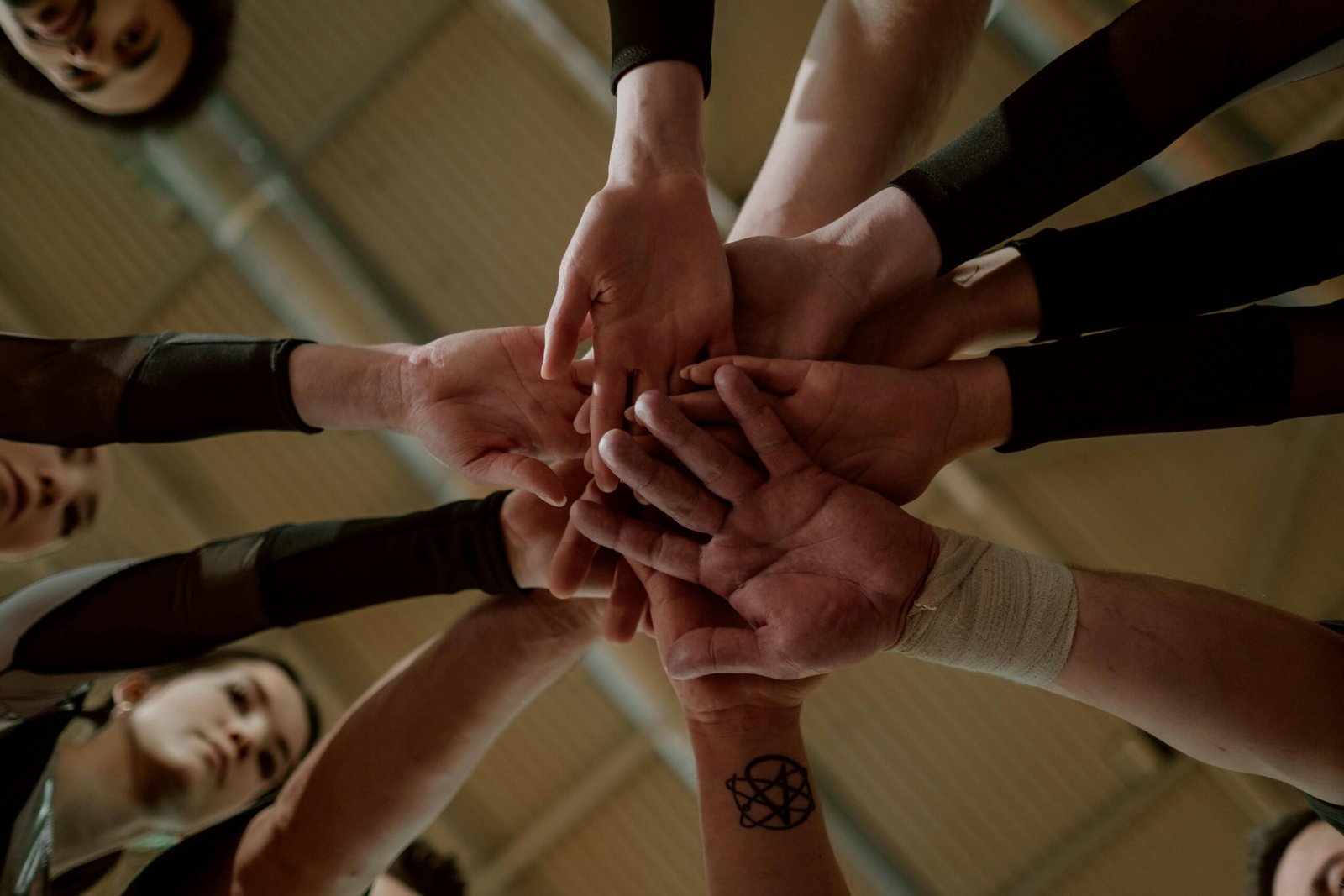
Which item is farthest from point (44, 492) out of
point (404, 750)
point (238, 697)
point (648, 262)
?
point (648, 262)

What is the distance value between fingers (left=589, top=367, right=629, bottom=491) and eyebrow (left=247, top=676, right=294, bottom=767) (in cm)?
122

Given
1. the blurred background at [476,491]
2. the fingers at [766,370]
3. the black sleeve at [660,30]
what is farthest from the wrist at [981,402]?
the blurred background at [476,491]

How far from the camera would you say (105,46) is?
84.7 inches

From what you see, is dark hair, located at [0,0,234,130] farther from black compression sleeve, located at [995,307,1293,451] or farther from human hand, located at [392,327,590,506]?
black compression sleeve, located at [995,307,1293,451]

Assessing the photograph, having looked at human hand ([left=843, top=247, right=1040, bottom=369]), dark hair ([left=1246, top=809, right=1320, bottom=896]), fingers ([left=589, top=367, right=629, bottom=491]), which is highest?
fingers ([left=589, top=367, right=629, bottom=491])

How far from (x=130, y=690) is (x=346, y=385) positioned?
1.08m

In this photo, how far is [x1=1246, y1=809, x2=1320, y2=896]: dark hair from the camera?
1.71 m

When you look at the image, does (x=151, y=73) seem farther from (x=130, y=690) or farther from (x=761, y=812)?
(x=761, y=812)

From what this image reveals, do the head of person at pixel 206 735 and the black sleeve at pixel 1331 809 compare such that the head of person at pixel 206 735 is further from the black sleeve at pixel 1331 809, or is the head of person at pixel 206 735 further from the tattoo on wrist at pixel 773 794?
the black sleeve at pixel 1331 809

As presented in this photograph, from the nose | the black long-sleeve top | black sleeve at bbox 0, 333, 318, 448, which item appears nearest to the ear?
the black long-sleeve top

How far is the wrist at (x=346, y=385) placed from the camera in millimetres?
1402

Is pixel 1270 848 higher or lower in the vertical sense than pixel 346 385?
lower

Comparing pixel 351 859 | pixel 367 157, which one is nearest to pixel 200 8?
pixel 367 157

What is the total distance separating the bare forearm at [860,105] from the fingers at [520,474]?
0.64m
